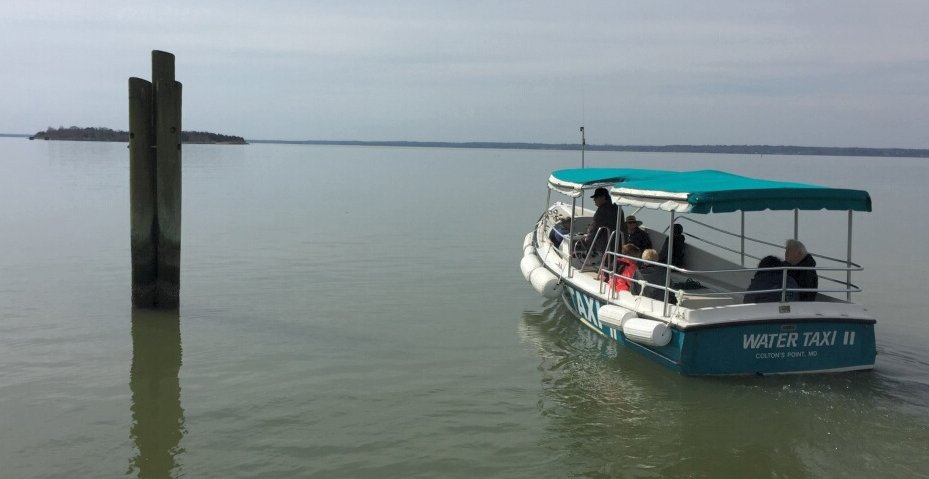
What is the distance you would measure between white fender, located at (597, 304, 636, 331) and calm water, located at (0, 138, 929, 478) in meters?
0.56

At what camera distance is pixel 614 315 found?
9.91 meters

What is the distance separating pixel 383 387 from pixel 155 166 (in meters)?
4.79

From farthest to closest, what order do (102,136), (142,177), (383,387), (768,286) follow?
(102,136), (142,177), (768,286), (383,387)

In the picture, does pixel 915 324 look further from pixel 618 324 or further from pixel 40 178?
pixel 40 178

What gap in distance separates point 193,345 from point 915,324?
35.0 ft

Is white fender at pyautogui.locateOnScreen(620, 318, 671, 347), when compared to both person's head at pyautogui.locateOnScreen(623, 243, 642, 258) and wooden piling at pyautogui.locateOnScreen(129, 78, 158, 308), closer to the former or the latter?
person's head at pyautogui.locateOnScreen(623, 243, 642, 258)

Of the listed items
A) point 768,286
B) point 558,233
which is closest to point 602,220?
point 558,233

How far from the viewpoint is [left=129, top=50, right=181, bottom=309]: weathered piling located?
1105cm

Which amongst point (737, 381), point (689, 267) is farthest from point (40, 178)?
point (737, 381)

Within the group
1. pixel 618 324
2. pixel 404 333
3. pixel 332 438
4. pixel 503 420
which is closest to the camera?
pixel 332 438

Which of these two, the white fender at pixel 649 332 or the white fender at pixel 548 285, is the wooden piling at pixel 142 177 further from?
the white fender at pixel 649 332

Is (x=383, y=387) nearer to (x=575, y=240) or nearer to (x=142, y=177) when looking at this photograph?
(x=142, y=177)

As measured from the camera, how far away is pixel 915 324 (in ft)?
41.2

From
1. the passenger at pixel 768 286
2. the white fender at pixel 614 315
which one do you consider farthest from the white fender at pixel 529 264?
the passenger at pixel 768 286
